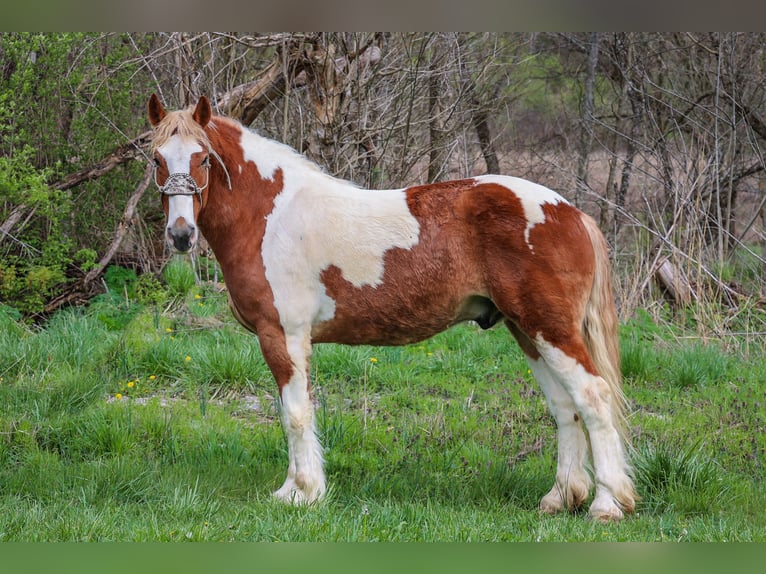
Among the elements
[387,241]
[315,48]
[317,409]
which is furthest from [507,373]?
[315,48]

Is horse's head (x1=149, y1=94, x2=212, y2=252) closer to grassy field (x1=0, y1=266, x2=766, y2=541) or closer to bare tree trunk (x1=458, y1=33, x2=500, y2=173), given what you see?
grassy field (x1=0, y1=266, x2=766, y2=541)

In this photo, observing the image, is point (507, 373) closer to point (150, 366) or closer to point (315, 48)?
point (150, 366)

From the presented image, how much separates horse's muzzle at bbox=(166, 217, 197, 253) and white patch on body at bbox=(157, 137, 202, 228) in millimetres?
25

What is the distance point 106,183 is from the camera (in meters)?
9.80

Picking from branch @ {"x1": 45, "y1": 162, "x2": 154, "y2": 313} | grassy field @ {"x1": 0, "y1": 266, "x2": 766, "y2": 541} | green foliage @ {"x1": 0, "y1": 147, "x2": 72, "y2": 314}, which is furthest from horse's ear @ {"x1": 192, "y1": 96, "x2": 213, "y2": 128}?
branch @ {"x1": 45, "y1": 162, "x2": 154, "y2": 313}

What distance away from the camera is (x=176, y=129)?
480cm

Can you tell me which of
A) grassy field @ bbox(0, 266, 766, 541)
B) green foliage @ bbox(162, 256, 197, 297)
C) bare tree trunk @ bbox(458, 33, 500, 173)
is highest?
bare tree trunk @ bbox(458, 33, 500, 173)

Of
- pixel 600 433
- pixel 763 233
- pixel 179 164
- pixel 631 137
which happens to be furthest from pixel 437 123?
pixel 600 433

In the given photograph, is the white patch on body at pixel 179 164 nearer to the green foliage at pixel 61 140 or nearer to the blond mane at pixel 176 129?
the blond mane at pixel 176 129

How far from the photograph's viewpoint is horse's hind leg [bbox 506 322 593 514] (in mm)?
4934

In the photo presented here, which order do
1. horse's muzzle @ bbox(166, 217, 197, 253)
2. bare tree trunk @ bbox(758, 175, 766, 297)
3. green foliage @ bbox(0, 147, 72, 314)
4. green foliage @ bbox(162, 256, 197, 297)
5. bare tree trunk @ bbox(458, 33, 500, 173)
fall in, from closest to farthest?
horse's muzzle @ bbox(166, 217, 197, 253)
green foliage @ bbox(0, 147, 72, 314)
bare tree trunk @ bbox(758, 175, 766, 297)
green foliage @ bbox(162, 256, 197, 297)
bare tree trunk @ bbox(458, 33, 500, 173)

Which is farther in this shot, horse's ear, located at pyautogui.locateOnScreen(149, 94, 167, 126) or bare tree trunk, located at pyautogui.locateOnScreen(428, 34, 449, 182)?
bare tree trunk, located at pyautogui.locateOnScreen(428, 34, 449, 182)

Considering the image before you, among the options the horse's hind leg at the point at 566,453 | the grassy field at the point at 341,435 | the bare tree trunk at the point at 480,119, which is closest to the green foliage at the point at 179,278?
the grassy field at the point at 341,435

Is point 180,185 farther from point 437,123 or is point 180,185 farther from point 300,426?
point 437,123
